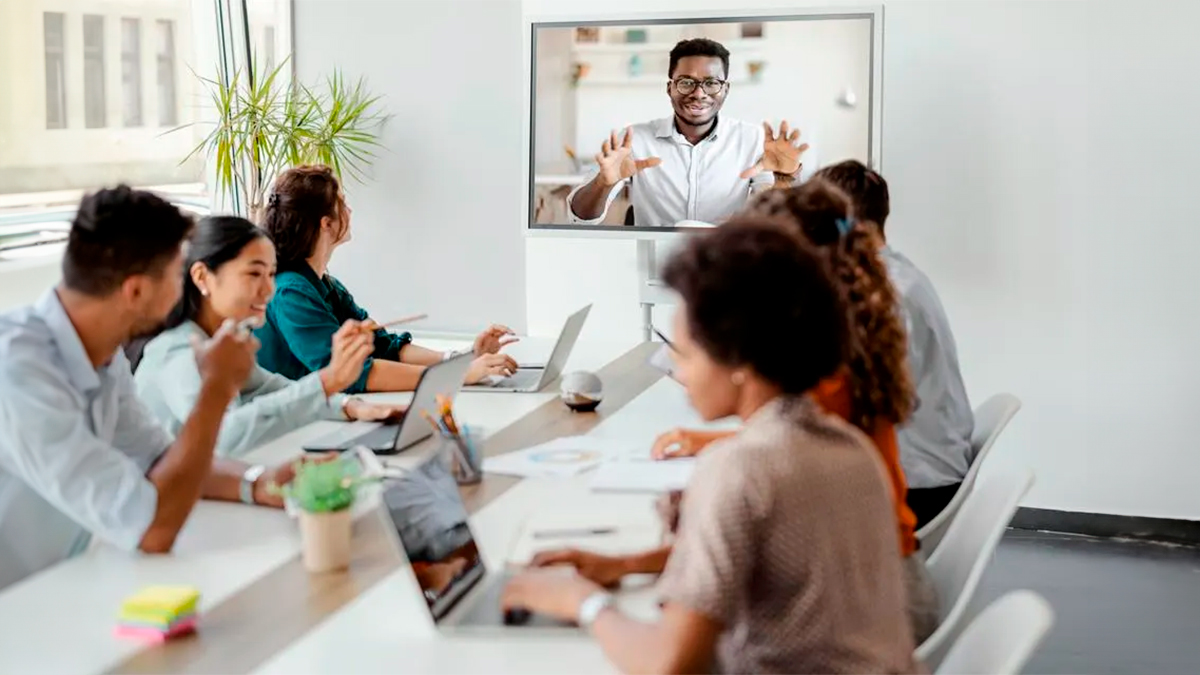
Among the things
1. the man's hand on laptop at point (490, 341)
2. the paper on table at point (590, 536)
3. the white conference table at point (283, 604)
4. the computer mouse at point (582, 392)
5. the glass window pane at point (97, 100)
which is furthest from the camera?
the glass window pane at point (97, 100)

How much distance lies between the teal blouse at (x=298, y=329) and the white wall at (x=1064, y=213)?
1.67m

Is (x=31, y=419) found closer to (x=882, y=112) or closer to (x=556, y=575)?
(x=556, y=575)

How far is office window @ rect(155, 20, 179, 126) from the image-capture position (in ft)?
18.3

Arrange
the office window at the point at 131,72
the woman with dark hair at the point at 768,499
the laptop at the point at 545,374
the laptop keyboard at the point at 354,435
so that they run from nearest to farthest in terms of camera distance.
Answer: the woman with dark hair at the point at 768,499, the laptop keyboard at the point at 354,435, the laptop at the point at 545,374, the office window at the point at 131,72

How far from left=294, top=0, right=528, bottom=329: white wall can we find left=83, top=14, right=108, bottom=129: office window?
1.04 metres

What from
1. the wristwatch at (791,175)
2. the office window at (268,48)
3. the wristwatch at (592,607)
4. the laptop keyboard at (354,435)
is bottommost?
the laptop keyboard at (354,435)

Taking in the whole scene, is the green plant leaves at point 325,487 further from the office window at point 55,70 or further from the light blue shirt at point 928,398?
the office window at point 55,70

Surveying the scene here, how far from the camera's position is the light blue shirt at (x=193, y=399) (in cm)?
271

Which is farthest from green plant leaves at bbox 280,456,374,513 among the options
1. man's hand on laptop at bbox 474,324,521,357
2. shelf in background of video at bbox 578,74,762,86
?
shelf in background of video at bbox 578,74,762,86

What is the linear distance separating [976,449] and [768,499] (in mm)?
1658

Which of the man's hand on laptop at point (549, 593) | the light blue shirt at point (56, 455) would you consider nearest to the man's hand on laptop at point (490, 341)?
the light blue shirt at point (56, 455)

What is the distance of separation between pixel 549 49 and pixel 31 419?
10.5 ft

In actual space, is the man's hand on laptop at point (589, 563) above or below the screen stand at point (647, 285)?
below

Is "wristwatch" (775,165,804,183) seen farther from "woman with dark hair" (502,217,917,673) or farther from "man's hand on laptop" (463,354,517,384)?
"woman with dark hair" (502,217,917,673)
